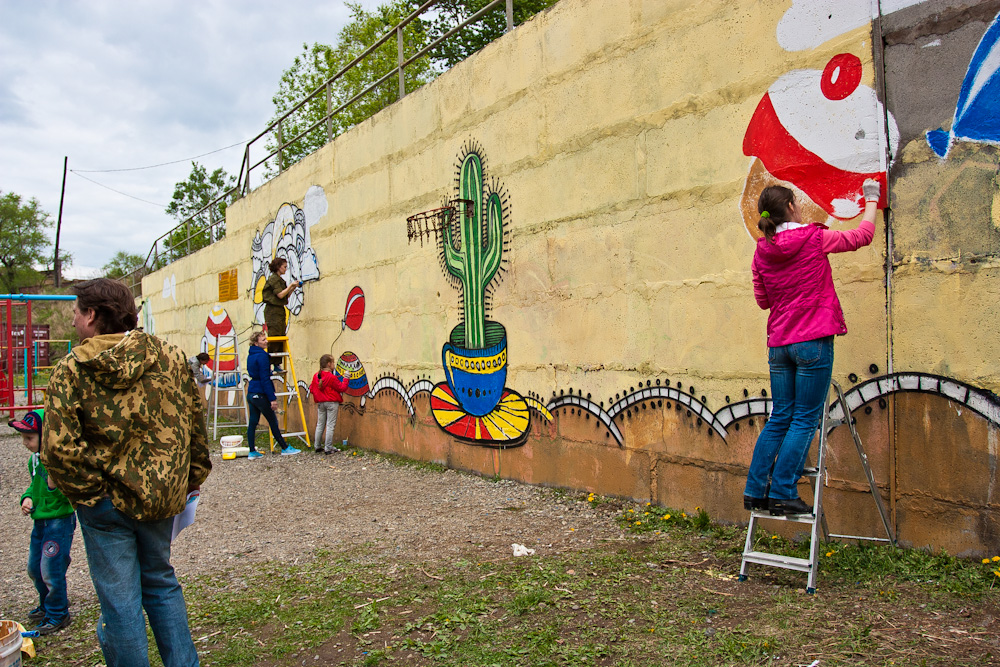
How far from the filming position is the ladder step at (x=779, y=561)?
3336 millimetres

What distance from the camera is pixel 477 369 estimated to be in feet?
22.6

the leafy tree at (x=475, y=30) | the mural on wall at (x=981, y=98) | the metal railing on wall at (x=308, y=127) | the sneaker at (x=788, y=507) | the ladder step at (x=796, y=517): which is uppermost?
the leafy tree at (x=475, y=30)

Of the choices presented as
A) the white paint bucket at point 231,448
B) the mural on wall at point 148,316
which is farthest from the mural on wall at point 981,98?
the mural on wall at point 148,316

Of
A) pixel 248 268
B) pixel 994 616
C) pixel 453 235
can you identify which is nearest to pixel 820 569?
pixel 994 616

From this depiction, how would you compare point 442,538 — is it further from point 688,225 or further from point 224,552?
point 688,225

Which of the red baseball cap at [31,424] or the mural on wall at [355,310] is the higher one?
the mural on wall at [355,310]

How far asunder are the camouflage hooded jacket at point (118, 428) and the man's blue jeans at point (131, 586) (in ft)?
0.30

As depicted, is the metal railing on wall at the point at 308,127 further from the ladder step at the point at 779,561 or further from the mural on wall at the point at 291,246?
the ladder step at the point at 779,561

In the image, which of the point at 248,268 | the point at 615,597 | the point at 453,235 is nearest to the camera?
the point at 615,597

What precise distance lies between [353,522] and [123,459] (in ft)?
10.6

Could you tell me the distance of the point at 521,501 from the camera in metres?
5.84

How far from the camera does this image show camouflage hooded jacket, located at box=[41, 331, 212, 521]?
2531 mm

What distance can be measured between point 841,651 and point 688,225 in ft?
9.13

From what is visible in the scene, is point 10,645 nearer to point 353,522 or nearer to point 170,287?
point 353,522
